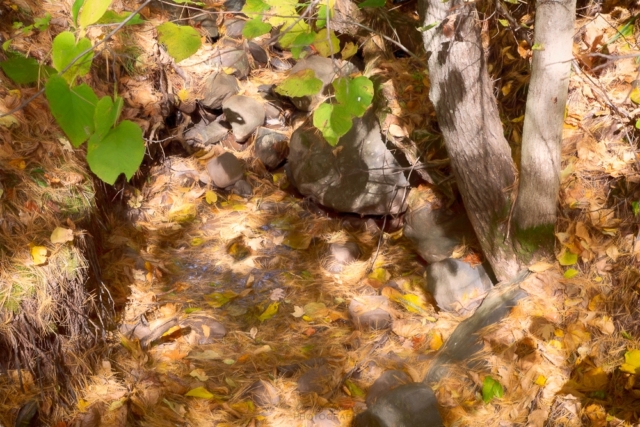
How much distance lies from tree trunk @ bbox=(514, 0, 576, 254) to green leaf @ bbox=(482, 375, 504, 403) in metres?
0.69

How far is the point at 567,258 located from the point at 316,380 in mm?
1322

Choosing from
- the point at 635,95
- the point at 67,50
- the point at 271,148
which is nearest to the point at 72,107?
Result: the point at 67,50

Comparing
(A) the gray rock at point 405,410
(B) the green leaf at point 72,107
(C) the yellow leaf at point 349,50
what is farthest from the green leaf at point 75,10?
(C) the yellow leaf at point 349,50

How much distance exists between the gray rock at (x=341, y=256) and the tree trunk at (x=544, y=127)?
106cm

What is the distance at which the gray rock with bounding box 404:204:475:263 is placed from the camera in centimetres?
310

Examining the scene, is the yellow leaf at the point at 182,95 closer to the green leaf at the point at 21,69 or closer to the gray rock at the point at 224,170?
the gray rock at the point at 224,170

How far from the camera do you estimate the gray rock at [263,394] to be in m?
2.51

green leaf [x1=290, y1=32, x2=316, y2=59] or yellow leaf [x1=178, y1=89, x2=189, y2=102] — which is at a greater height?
green leaf [x1=290, y1=32, x2=316, y2=59]

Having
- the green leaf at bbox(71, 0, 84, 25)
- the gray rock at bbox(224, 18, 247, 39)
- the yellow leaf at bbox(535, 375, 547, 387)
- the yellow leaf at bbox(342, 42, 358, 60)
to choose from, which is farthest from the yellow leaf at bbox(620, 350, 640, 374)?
the gray rock at bbox(224, 18, 247, 39)

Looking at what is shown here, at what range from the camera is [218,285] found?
3.28m

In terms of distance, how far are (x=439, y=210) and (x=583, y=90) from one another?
979mm

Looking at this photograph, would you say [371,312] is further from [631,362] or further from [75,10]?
[75,10]

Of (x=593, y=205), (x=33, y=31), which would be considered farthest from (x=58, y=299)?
(x=593, y=205)

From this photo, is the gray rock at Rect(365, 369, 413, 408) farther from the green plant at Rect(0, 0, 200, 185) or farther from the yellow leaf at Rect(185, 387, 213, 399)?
the green plant at Rect(0, 0, 200, 185)
